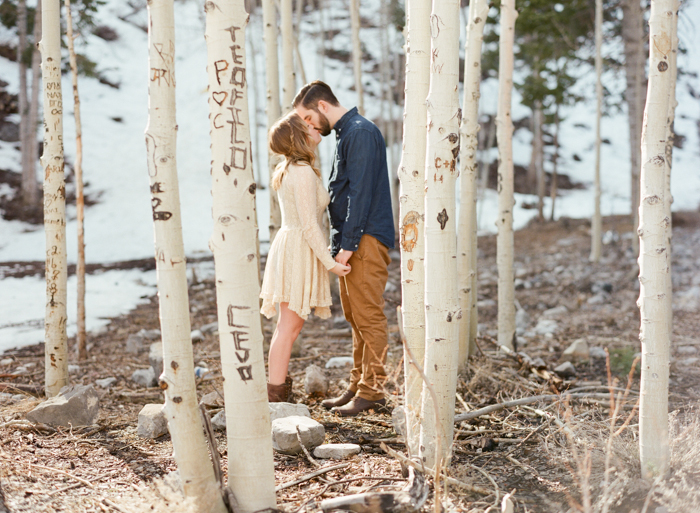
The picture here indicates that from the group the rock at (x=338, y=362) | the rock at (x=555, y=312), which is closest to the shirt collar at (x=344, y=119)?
the rock at (x=338, y=362)

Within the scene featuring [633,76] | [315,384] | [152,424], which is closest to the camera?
[152,424]

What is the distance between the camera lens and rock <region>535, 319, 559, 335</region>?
677cm

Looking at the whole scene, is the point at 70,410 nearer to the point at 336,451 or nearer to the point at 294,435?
the point at 294,435

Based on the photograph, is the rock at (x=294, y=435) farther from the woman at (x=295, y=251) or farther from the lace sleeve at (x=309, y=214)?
the lace sleeve at (x=309, y=214)

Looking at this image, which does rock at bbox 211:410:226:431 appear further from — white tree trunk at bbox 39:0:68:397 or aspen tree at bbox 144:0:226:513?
white tree trunk at bbox 39:0:68:397

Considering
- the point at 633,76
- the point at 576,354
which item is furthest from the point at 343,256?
the point at 633,76

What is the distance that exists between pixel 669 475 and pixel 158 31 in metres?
2.95

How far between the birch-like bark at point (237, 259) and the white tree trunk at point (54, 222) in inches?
88.5

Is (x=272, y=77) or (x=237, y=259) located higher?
(x=272, y=77)

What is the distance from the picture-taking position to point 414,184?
2.91m

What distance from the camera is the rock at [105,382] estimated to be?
15.2 ft

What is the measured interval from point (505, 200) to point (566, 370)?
165 cm

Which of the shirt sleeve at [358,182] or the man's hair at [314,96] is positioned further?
the man's hair at [314,96]

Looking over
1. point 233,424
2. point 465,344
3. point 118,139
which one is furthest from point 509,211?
point 118,139
